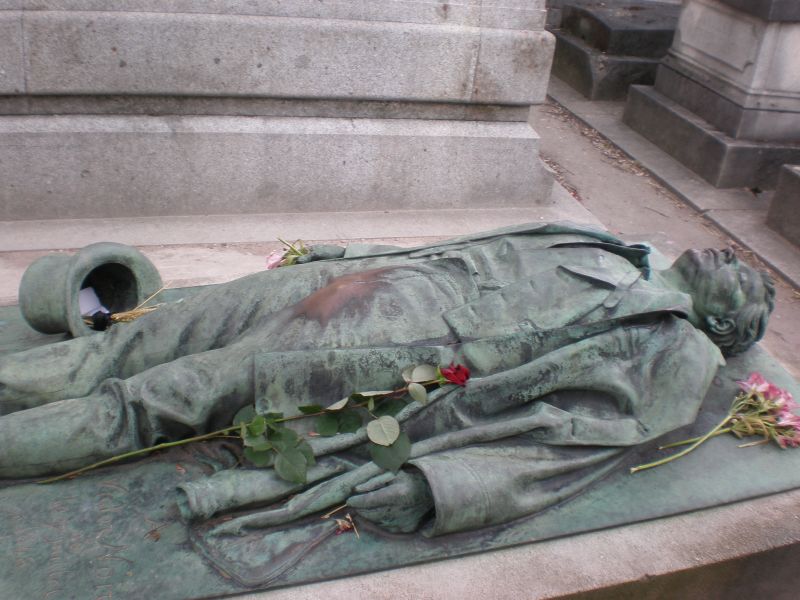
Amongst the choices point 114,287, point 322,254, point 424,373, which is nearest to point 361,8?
point 322,254

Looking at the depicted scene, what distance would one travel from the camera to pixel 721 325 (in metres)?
2.82

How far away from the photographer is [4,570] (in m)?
2.13

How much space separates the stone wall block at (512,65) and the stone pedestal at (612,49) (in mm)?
2882

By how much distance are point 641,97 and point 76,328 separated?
19.3 feet

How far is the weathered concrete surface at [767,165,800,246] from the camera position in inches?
220

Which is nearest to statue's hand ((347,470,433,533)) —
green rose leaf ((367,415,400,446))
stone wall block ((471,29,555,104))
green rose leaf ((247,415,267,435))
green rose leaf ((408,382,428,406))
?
green rose leaf ((367,415,400,446))

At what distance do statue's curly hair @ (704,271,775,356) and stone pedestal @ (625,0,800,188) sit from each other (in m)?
3.75

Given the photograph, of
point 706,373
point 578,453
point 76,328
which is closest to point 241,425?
point 76,328

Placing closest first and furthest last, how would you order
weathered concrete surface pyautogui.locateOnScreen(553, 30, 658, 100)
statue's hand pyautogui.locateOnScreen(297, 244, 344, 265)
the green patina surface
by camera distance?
the green patina surface < statue's hand pyautogui.locateOnScreen(297, 244, 344, 265) < weathered concrete surface pyautogui.locateOnScreen(553, 30, 658, 100)

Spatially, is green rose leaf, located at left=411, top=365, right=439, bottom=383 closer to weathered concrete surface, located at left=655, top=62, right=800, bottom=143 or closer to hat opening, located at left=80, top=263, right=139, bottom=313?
hat opening, located at left=80, top=263, right=139, bottom=313

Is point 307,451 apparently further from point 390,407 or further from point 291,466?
point 390,407

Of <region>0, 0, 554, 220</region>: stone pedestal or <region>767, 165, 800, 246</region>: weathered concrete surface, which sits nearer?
<region>0, 0, 554, 220</region>: stone pedestal

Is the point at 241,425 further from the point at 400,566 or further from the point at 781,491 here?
the point at 781,491

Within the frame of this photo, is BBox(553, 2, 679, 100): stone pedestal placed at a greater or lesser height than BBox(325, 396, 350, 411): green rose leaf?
greater
